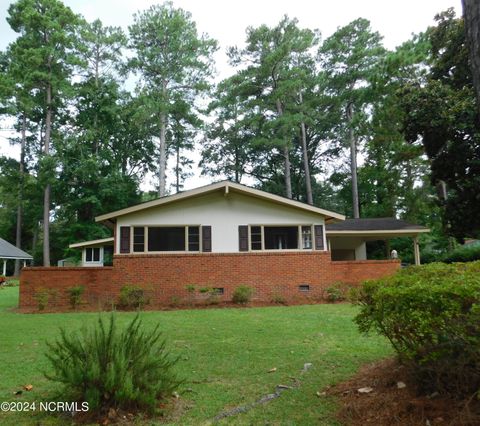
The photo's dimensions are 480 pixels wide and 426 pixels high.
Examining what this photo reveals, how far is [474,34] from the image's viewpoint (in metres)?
3.10

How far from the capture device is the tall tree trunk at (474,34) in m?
3.04

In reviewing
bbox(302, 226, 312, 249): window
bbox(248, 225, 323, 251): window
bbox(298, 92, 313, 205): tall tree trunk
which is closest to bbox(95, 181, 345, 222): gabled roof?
bbox(302, 226, 312, 249): window

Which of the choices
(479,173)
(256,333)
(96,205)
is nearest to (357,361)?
(256,333)

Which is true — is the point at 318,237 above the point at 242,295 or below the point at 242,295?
above

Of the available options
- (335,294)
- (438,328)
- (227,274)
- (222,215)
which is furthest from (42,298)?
(438,328)

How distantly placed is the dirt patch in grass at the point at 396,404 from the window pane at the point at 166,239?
33.9 ft

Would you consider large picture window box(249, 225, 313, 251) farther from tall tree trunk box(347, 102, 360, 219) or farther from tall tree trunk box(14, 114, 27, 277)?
tall tree trunk box(14, 114, 27, 277)

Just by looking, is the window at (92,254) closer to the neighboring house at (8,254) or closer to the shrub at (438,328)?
the neighboring house at (8,254)

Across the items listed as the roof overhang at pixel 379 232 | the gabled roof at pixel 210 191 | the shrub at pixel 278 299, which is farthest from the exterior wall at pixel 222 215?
the roof overhang at pixel 379 232

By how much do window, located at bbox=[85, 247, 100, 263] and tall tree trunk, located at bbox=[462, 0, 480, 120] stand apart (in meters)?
26.8

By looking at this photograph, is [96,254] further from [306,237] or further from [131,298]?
[306,237]

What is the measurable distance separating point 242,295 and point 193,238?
277 centimetres

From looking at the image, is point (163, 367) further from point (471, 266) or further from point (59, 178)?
point (59, 178)

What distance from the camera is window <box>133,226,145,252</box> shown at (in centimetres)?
1364
